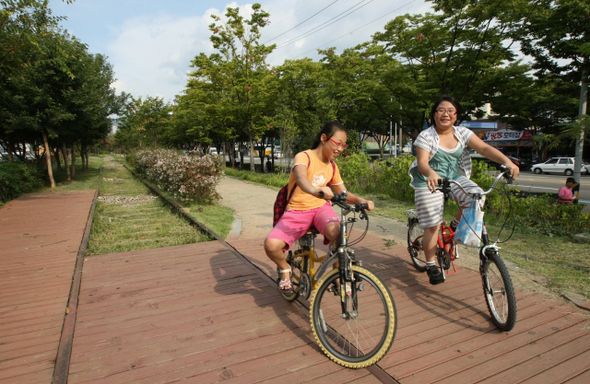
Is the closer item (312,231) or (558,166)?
(312,231)

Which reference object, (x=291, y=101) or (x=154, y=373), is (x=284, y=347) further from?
(x=291, y=101)

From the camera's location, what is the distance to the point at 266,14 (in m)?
20.0

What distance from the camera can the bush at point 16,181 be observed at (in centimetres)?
1191

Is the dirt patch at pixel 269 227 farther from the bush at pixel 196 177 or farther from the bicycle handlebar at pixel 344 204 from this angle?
the bicycle handlebar at pixel 344 204

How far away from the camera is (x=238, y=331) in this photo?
3225mm

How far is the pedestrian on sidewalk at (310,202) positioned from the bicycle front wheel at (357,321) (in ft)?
1.47

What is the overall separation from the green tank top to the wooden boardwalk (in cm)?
118

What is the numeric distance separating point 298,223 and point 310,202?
0.21m

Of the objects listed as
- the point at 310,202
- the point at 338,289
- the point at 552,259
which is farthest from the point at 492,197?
the point at 338,289

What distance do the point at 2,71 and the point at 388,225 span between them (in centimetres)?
1067

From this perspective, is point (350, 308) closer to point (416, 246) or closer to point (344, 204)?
point (344, 204)

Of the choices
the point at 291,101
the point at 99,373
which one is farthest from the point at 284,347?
the point at 291,101

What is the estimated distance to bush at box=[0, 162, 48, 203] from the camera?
39.1 ft

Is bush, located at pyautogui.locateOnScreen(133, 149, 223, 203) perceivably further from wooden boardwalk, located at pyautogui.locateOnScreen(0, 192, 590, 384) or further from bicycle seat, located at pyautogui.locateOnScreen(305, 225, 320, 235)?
bicycle seat, located at pyautogui.locateOnScreen(305, 225, 320, 235)
